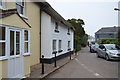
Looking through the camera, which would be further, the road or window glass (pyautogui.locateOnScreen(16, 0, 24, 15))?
window glass (pyautogui.locateOnScreen(16, 0, 24, 15))

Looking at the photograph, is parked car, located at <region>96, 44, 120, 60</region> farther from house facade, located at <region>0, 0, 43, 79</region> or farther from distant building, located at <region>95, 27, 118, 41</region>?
distant building, located at <region>95, 27, 118, 41</region>

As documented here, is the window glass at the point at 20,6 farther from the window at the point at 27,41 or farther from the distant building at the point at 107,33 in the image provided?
the distant building at the point at 107,33

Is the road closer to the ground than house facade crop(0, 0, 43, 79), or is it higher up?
closer to the ground

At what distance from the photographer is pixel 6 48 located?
21.4 ft

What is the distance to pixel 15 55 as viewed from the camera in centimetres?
709

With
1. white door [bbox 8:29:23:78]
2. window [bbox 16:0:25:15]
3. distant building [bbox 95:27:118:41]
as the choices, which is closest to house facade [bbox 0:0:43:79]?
white door [bbox 8:29:23:78]

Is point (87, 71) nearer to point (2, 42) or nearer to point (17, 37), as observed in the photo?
point (17, 37)

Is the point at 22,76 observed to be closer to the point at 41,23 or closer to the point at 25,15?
the point at 25,15

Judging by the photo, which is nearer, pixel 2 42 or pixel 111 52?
pixel 2 42

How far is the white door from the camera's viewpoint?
6.76 m

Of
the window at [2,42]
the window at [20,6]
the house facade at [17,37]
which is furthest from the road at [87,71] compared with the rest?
the window at [20,6]

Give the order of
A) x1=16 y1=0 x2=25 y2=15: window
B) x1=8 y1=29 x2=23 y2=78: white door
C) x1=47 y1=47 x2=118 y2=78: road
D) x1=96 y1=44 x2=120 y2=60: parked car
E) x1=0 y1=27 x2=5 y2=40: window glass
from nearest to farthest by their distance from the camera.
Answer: x1=0 y1=27 x2=5 y2=40: window glass < x1=8 y1=29 x2=23 y2=78: white door < x1=47 y1=47 x2=118 y2=78: road < x1=16 y1=0 x2=25 y2=15: window < x1=96 y1=44 x2=120 y2=60: parked car

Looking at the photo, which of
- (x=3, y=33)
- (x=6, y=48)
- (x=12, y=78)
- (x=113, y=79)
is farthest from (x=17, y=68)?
(x=113, y=79)

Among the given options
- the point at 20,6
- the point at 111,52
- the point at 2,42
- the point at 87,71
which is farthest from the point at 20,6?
the point at 111,52
